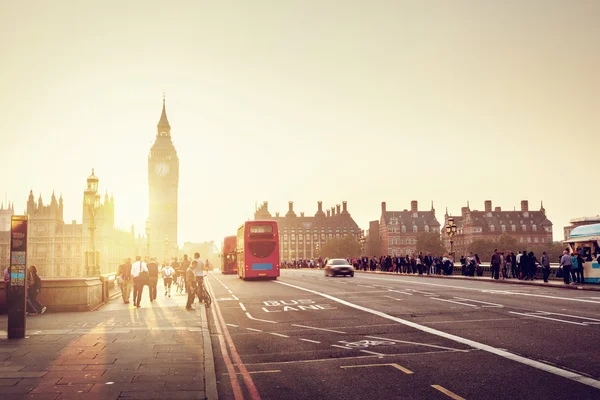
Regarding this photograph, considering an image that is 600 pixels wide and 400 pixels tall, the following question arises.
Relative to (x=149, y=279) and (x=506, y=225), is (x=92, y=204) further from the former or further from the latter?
(x=506, y=225)

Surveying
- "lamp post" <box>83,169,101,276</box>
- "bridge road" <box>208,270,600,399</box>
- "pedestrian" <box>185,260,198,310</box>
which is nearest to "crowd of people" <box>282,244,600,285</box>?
"bridge road" <box>208,270,600,399</box>

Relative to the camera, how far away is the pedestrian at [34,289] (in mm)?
17797

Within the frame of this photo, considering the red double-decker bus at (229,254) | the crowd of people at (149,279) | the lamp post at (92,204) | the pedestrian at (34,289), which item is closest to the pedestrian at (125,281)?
the crowd of people at (149,279)

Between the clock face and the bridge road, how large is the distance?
16724 centimetres

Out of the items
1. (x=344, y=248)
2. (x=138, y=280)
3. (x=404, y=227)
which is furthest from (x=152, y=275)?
(x=404, y=227)

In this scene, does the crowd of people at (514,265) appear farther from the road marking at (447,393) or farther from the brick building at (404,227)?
the brick building at (404,227)

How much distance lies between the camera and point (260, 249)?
1556 inches

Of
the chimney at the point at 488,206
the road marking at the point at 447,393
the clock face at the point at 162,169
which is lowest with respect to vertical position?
the road marking at the point at 447,393

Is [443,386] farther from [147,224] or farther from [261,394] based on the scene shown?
[147,224]

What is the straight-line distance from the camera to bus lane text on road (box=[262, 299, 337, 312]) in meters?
18.6

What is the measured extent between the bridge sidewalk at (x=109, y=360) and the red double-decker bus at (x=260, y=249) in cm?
2300

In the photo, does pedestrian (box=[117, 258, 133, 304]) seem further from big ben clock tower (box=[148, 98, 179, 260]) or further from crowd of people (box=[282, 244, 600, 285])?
big ben clock tower (box=[148, 98, 179, 260])

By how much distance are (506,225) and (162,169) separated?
351ft

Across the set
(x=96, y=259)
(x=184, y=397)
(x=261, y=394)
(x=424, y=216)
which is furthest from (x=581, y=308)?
(x=424, y=216)
